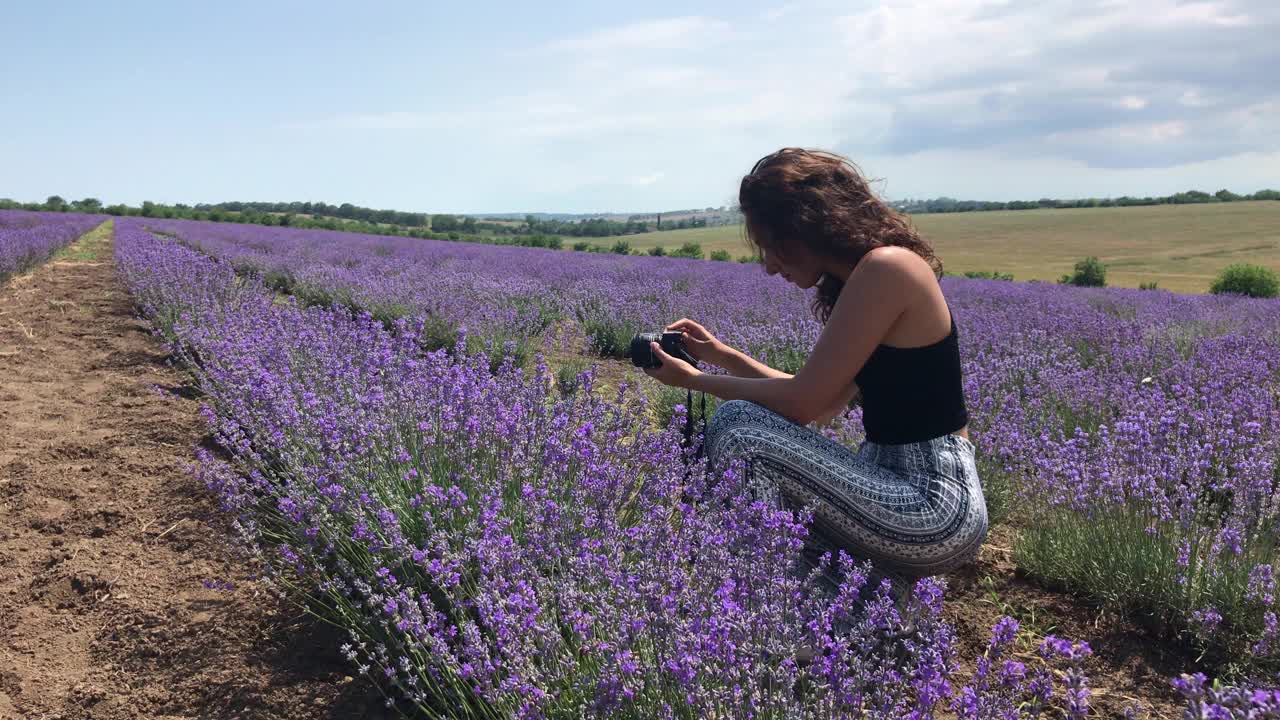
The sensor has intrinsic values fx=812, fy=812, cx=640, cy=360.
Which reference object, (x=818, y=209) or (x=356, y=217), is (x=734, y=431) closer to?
(x=818, y=209)

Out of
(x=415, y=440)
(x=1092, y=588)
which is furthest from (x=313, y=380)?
(x=1092, y=588)

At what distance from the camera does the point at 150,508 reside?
3.06 meters

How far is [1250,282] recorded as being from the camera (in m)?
12.3

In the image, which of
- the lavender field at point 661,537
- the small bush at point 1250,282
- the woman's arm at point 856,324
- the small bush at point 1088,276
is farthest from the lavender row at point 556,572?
the small bush at point 1088,276

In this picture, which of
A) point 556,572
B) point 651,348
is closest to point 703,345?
point 651,348

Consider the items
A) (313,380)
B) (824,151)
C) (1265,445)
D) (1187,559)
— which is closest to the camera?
(1187,559)

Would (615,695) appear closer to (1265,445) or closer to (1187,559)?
(1187,559)

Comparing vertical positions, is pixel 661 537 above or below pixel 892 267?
below

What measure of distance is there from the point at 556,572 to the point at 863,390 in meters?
1.01

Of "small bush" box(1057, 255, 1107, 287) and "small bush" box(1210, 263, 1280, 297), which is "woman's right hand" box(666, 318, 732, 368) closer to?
"small bush" box(1210, 263, 1280, 297)

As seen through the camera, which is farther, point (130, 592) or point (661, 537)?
point (130, 592)

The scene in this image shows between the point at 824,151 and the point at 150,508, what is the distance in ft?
9.01

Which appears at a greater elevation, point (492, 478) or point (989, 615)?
point (492, 478)

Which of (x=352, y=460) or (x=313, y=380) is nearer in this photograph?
(x=352, y=460)
